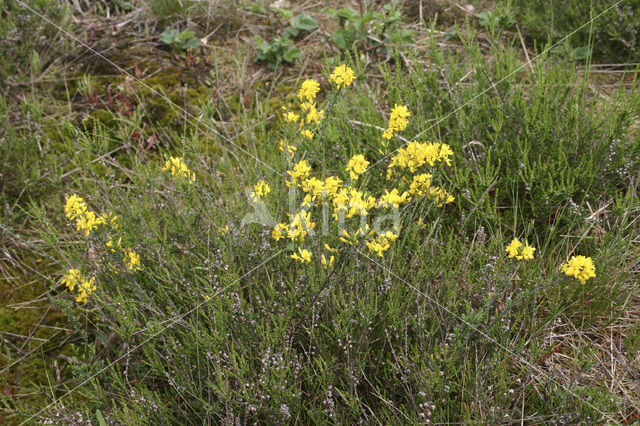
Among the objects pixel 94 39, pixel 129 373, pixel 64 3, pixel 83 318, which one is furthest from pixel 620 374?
pixel 64 3

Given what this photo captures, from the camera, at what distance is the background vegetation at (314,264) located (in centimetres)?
185

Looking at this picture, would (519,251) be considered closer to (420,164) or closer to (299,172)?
(420,164)

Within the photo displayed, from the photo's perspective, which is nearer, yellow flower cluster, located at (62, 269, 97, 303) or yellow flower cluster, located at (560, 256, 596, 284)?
yellow flower cluster, located at (560, 256, 596, 284)

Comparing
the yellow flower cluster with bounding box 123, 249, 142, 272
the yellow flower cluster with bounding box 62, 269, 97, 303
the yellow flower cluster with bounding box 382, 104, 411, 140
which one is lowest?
the yellow flower cluster with bounding box 62, 269, 97, 303

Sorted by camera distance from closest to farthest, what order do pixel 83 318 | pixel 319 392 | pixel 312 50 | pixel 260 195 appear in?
pixel 319 392 → pixel 260 195 → pixel 83 318 → pixel 312 50

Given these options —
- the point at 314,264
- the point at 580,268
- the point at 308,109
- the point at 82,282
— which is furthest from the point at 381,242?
the point at 82,282

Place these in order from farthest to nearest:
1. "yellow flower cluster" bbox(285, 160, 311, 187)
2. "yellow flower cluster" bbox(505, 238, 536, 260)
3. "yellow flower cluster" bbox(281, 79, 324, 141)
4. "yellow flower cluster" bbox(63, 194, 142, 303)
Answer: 1. "yellow flower cluster" bbox(281, 79, 324, 141)
2. "yellow flower cluster" bbox(285, 160, 311, 187)
3. "yellow flower cluster" bbox(63, 194, 142, 303)
4. "yellow flower cluster" bbox(505, 238, 536, 260)

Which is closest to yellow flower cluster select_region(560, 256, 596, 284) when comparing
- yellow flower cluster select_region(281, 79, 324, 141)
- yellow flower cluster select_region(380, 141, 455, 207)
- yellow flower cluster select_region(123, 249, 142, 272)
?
yellow flower cluster select_region(380, 141, 455, 207)

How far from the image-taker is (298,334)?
2.12 meters

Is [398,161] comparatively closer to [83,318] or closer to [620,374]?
[620,374]

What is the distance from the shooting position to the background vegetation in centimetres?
185

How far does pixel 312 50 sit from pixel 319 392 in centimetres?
289

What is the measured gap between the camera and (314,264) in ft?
6.84

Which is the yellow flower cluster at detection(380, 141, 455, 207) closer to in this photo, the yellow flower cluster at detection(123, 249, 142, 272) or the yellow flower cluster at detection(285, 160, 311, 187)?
the yellow flower cluster at detection(285, 160, 311, 187)
